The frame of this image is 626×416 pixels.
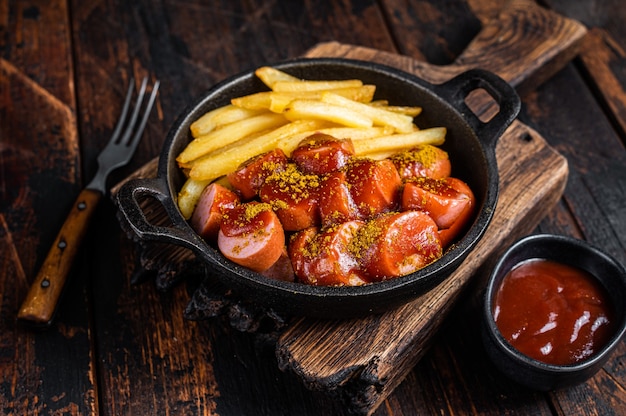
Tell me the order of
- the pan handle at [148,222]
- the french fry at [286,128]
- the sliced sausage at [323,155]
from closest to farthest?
the pan handle at [148,222] < the sliced sausage at [323,155] < the french fry at [286,128]

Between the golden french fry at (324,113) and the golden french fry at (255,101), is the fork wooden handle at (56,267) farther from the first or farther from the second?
the golden french fry at (324,113)

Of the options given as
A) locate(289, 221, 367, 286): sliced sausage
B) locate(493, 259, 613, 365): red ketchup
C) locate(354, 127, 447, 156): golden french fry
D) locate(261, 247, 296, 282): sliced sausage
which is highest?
locate(354, 127, 447, 156): golden french fry

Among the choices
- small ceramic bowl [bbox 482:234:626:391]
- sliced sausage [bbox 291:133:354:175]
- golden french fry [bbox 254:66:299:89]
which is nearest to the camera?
small ceramic bowl [bbox 482:234:626:391]

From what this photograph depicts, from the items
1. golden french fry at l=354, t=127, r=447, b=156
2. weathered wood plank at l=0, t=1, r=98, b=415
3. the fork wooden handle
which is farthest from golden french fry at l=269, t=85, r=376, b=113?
weathered wood plank at l=0, t=1, r=98, b=415

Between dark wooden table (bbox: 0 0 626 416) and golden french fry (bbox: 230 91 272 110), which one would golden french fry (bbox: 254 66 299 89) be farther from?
dark wooden table (bbox: 0 0 626 416)

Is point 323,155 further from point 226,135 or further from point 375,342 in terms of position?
point 375,342

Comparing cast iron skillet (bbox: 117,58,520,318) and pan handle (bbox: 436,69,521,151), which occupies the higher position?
pan handle (bbox: 436,69,521,151)

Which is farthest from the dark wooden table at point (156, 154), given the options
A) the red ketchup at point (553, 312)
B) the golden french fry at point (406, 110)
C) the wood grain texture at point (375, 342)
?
the golden french fry at point (406, 110)

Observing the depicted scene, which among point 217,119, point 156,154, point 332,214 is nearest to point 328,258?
point 332,214
